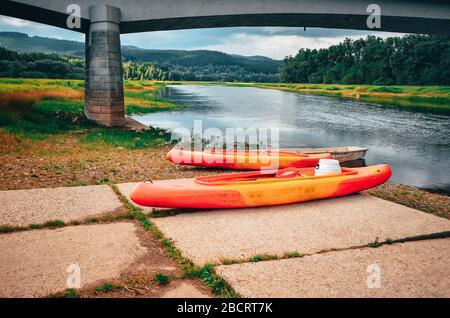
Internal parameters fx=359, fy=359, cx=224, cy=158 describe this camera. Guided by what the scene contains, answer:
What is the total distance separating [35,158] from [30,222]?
575 centimetres

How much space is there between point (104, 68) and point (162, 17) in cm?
443

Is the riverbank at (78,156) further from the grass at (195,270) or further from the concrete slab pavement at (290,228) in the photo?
the grass at (195,270)

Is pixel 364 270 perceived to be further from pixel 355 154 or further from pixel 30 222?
pixel 355 154

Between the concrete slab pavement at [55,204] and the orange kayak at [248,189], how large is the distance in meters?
0.91

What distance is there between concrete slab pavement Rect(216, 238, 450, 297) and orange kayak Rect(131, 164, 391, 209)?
6.55 feet

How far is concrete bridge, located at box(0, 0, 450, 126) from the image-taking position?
56.8 feet

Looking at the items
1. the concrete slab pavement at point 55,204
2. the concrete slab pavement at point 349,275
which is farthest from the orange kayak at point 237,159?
the concrete slab pavement at point 349,275

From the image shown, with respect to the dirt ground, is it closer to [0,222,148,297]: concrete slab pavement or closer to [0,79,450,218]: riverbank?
[0,79,450,218]: riverbank

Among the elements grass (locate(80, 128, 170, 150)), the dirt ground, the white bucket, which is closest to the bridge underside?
grass (locate(80, 128, 170, 150))

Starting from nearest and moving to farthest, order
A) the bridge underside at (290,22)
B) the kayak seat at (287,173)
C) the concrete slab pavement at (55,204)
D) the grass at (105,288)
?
the grass at (105,288) → the concrete slab pavement at (55,204) → the kayak seat at (287,173) → the bridge underside at (290,22)

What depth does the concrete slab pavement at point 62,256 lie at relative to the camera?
12.6 feet

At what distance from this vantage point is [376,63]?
93.2 metres

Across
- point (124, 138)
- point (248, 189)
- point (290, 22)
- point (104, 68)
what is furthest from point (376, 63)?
point (248, 189)
